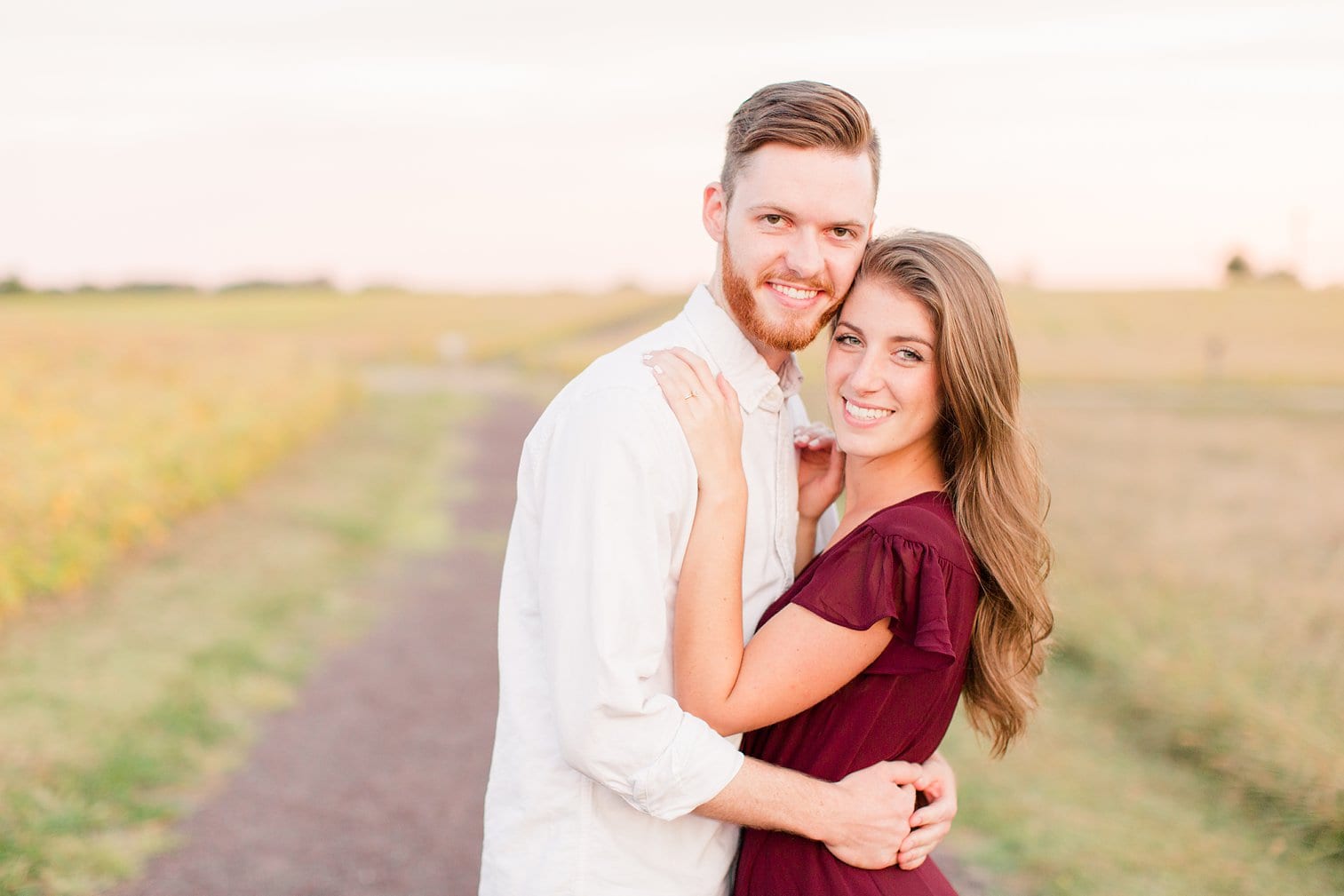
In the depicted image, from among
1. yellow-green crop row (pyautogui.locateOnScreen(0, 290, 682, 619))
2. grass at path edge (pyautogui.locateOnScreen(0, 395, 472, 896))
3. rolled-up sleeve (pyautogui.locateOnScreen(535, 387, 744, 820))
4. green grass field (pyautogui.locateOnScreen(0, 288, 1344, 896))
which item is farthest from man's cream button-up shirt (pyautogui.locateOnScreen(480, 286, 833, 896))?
yellow-green crop row (pyautogui.locateOnScreen(0, 290, 682, 619))

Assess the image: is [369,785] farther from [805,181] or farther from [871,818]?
[805,181]

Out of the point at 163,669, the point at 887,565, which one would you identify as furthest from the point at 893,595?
the point at 163,669

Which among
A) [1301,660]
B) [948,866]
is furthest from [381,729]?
[1301,660]

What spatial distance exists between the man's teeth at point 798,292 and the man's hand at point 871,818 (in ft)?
3.20

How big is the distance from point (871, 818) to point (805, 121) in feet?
4.57

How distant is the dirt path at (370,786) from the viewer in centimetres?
445

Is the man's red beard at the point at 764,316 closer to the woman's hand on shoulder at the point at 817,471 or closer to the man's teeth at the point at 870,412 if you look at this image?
the man's teeth at the point at 870,412

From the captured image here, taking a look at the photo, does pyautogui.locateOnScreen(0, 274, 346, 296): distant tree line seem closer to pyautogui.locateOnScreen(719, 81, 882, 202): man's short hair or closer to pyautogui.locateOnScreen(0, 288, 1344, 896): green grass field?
pyautogui.locateOnScreen(0, 288, 1344, 896): green grass field

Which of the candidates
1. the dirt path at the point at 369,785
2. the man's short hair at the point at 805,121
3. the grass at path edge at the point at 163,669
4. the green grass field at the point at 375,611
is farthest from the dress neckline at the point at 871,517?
the grass at path edge at the point at 163,669

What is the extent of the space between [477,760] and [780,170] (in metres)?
4.36

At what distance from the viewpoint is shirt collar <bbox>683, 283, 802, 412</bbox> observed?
2.33m

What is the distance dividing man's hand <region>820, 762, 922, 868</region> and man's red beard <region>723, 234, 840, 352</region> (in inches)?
35.0

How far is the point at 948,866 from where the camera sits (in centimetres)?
451

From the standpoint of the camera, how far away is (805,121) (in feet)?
7.21
